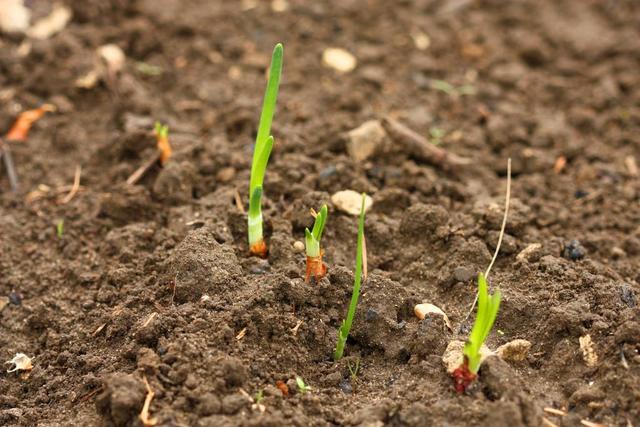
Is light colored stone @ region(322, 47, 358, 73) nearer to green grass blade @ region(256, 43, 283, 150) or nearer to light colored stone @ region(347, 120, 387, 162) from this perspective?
light colored stone @ region(347, 120, 387, 162)

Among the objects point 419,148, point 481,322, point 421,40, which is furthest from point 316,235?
point 421,40

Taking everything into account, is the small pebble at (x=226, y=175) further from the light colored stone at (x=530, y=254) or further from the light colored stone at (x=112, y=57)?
the light colored stone at (x=530, y=254)

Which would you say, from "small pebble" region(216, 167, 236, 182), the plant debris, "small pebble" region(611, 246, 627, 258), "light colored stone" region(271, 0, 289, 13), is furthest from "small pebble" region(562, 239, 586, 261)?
the plant debris

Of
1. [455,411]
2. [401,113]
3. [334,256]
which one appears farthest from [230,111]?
[455,411]

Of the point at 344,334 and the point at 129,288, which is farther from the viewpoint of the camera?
the point at 129,288

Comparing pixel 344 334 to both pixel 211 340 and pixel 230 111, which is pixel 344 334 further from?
pixel 230 111
